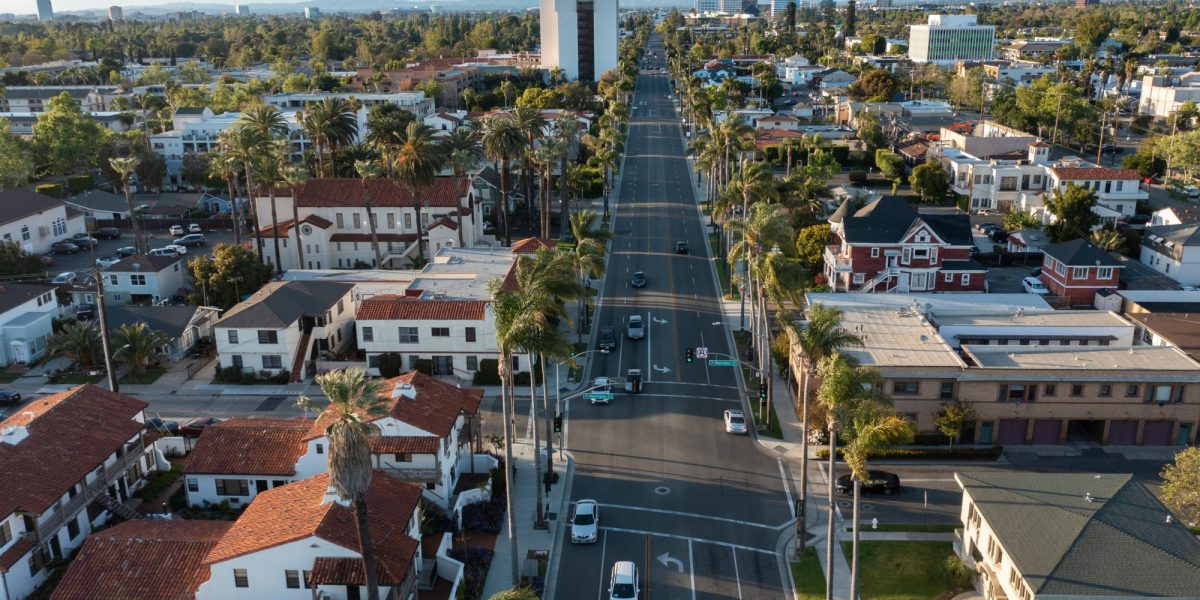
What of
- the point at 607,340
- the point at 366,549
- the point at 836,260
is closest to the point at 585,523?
the point at 366,549

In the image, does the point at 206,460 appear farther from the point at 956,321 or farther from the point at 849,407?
the point at 956,321

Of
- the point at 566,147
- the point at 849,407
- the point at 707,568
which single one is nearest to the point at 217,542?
the point at 707,568

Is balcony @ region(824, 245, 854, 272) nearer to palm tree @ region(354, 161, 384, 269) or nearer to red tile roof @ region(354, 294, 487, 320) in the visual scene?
red tile roof @ region(354, 294, 487, 320)

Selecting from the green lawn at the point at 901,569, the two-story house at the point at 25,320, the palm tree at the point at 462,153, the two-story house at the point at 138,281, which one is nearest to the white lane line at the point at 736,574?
the green lawn at the point at 901,569

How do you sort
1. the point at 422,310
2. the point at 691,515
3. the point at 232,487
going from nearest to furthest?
the point at 691,515 < the point at 232,487 < the point at 422,310

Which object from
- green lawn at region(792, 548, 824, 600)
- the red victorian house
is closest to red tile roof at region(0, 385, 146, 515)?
green lawn at region(792, 548, 824, 600)

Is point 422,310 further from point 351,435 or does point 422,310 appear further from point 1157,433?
point 1157,433
